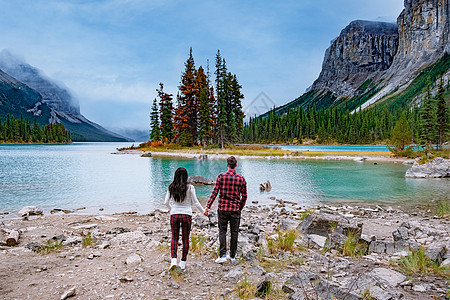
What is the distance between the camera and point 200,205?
19.7ft

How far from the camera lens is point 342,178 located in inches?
1050

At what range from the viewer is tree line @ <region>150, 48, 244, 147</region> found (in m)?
58.4

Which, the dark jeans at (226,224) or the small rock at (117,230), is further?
the small rock at (117,230)

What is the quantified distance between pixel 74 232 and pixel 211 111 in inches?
2172

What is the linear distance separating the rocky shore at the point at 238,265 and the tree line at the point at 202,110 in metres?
48.8

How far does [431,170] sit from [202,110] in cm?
4114

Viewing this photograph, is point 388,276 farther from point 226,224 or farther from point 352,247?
point 226,224

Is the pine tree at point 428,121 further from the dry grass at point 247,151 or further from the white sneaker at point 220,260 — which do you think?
the white sneaker at point 220,260

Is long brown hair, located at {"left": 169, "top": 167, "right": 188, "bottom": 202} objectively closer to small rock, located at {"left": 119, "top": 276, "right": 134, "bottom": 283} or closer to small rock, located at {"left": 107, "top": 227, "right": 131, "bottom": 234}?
small rock, located at {"left": 119, "top": 276, "right": 134, "bottom": 283}

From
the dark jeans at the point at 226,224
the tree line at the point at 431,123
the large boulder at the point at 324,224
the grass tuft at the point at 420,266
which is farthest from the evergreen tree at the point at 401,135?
the dark jeans at the point at 226,224

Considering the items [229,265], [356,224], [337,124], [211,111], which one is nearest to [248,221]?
[356,224]

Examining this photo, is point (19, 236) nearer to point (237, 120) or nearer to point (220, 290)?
point (220, 290)

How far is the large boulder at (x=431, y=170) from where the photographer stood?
1061 inches

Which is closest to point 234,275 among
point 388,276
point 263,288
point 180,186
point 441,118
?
point 263,288
